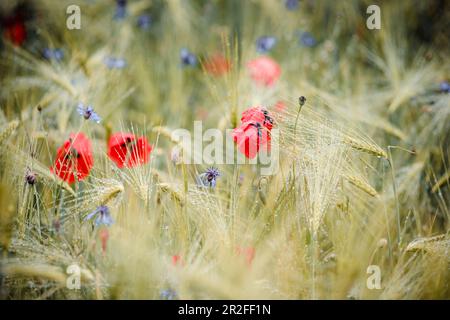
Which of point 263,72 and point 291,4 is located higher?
point 291,4

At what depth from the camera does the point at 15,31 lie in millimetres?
1867

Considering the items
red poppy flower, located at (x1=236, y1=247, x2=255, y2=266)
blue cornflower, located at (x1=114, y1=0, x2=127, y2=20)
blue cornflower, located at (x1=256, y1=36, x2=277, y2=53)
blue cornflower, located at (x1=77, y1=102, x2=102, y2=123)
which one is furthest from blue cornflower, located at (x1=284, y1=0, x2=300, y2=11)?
red poppy flower, located at (x1=236, y1=247, x2=255, y2=266)

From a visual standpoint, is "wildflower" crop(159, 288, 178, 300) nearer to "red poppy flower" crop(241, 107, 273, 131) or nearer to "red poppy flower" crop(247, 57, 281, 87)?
"red poppy flower" crop(241, 107, 273, 131)

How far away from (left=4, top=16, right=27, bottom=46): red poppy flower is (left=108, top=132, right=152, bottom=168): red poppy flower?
93 cm

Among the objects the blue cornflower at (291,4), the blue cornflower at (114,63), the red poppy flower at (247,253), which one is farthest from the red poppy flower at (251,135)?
the blue cornflower at (291,4)

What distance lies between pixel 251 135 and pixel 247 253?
9.0 inches

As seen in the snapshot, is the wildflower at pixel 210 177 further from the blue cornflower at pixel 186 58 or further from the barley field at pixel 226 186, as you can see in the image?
the blue cornflower at pixel 186 58

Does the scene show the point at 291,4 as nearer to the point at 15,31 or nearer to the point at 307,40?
the point at 307,40

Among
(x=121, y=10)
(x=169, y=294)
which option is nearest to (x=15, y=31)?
(x=121, y=10)

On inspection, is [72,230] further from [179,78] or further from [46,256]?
[179,78]

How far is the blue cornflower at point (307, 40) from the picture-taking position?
1892 millimetres

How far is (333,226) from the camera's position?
109cm

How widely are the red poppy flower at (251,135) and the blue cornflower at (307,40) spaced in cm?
95

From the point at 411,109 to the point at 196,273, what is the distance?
3.51 feet
